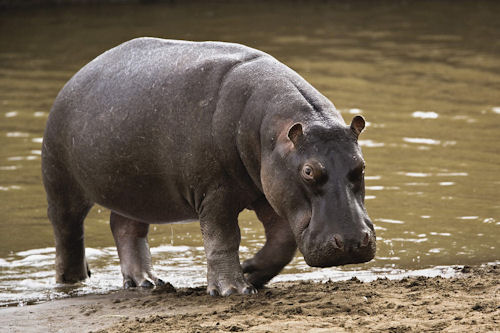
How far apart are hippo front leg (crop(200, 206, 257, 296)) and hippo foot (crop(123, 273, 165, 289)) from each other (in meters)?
0.78

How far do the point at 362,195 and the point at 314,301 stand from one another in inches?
22.8

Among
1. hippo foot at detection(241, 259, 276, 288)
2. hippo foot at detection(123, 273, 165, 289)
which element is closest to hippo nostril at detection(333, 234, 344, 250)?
hippo foot at detection(241, 259, 276, 288)

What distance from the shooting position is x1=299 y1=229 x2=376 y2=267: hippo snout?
464 centimetres

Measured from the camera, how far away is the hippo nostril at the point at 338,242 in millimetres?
4645

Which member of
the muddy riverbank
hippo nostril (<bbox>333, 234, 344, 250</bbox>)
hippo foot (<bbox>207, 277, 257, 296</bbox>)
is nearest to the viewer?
the muddy riverbank

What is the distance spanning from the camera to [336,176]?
4773mm

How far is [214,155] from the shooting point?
17.6 feet

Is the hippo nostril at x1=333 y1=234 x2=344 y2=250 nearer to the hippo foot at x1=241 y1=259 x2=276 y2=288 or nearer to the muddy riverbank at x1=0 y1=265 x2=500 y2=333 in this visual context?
the muddy riverbank at x1=0 y1=265 x2=500 y2=333

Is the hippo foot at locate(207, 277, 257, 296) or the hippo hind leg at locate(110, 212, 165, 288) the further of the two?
the hippo hind leg at locate(110, 212, 165, 288)

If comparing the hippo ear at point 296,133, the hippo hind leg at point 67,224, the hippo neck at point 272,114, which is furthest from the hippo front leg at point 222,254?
the hippo hind leg at point 67,224

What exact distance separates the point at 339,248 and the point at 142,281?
73.4 inches

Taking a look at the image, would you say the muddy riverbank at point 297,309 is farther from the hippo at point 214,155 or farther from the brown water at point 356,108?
the brown water at point 356,108

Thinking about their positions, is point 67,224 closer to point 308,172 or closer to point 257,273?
point 257,273

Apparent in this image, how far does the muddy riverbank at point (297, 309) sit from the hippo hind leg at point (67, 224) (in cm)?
66
